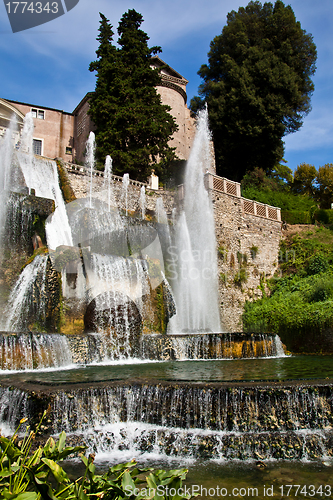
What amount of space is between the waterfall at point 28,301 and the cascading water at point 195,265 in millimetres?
5768

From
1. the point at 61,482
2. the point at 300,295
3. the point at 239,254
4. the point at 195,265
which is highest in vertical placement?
the point at 239,254

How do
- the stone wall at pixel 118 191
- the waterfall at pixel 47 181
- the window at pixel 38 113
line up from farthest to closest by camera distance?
the window at pixel 38 113 → the stone wall at pixel 118 191 → the waterfall at pixel 47 181

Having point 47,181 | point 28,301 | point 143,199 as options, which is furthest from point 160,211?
point 28,301

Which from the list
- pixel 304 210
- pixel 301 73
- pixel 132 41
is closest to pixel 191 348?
pixel 304 210

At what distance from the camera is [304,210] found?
22344 millimetres

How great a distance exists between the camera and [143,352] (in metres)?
9.72

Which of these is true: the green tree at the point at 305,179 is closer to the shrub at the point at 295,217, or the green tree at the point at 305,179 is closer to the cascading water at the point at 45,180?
the shrub at the point at 295,217

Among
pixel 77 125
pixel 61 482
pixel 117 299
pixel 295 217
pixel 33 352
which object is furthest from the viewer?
pixel 77 125

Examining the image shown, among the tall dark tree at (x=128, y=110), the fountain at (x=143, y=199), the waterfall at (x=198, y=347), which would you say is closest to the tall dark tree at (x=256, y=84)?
the tall dark tree at (x=128, y=110)

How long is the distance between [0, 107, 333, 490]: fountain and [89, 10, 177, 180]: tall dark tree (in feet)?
4.61

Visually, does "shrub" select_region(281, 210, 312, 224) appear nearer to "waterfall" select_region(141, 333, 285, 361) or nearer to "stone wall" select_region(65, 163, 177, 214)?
"stone wall" select_region(65, 163, 177, 214)

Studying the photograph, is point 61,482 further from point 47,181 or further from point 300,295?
point 47,181

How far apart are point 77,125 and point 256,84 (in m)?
12.3

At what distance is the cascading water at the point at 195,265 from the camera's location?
15461 mm
